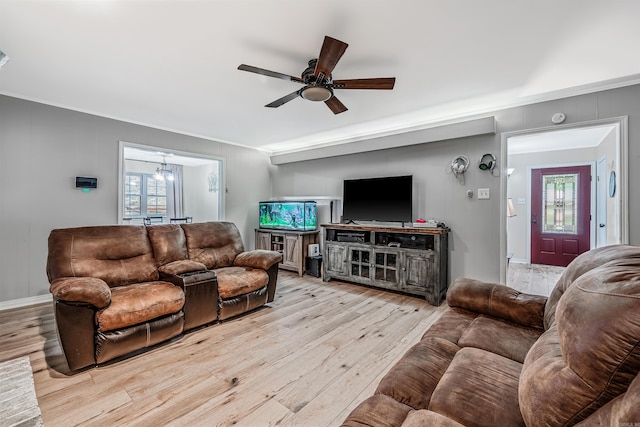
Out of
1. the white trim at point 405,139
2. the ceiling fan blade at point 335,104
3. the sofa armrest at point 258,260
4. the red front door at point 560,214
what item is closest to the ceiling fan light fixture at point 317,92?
the ceiling fan blade at point 335,104

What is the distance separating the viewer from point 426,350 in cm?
139

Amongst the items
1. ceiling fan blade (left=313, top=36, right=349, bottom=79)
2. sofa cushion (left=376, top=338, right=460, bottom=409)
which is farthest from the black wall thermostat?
sofa cushion (left=376, top=338, right=460, bottom=409)

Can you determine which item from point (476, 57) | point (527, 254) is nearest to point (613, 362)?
point (476, 57)

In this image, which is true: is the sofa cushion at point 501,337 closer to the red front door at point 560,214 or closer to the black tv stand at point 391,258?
the black tv stand at point 391,258

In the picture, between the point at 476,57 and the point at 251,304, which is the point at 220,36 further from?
the point at 251,304

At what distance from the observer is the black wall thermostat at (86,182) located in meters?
3.64

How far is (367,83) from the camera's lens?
2.30m

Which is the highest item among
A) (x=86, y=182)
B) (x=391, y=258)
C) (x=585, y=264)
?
(x=86, y=182)

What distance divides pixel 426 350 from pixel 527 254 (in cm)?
608

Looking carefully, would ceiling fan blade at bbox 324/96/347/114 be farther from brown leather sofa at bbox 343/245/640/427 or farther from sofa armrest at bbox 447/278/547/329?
brown leather sofa at bbox 343/245/640/427

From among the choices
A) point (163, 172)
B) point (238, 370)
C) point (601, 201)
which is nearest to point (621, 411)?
point (238, 370)

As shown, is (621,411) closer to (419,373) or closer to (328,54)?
(419,373)

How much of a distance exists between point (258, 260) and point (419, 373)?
7.56 ft

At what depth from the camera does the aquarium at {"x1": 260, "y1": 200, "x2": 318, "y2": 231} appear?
16.3 ft
